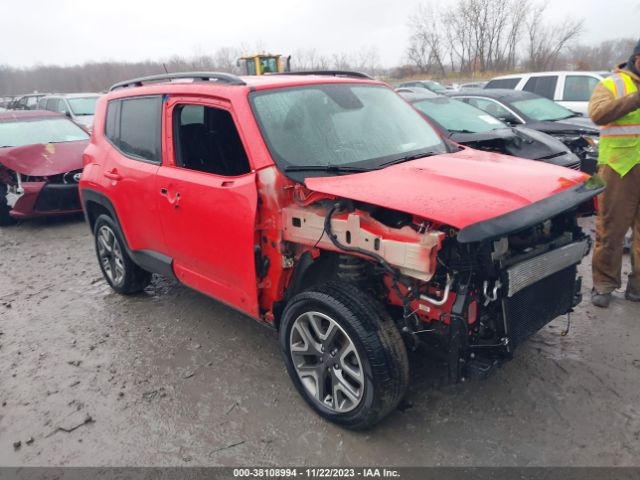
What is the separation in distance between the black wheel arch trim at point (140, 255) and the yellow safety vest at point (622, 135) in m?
3.66

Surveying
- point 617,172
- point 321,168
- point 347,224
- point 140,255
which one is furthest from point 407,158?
point 140,255

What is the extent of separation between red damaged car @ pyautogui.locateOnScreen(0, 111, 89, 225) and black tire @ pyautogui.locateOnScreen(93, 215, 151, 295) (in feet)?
8.11

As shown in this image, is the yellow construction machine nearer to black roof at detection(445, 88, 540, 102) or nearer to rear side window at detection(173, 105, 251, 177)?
black roof at detection(445, 88, 540, 102)

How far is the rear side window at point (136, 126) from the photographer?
12.5 ft

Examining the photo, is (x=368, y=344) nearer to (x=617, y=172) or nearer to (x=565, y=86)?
(x=617, y=172)

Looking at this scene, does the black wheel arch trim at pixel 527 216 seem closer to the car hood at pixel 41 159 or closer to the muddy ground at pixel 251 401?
the muddy ground at pixel 251 401

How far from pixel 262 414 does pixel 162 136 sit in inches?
84.1

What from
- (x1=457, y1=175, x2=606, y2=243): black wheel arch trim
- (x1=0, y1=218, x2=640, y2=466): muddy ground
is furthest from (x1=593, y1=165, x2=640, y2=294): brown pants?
(x1=457, y1=175, x2=606, y2=243): black wheel arch trim

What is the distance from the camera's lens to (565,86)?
10.4 m

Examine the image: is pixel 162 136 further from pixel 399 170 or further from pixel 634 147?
pixel 634 147

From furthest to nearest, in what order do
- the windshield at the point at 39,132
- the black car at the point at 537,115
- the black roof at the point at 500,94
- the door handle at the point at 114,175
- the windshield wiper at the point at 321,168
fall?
the black roof at the point at 500,94 < the windshield at the point at 39,132 < the black car at the point at 537,115 < the door handle at the point at 114,175 < the windshield wiper at the point at 321,168

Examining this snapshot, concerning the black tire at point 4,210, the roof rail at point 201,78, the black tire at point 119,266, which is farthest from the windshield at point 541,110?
the black tire at point 4,210

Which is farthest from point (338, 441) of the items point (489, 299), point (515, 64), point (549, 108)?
point (515, 64)

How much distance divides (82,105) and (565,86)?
1258cm
